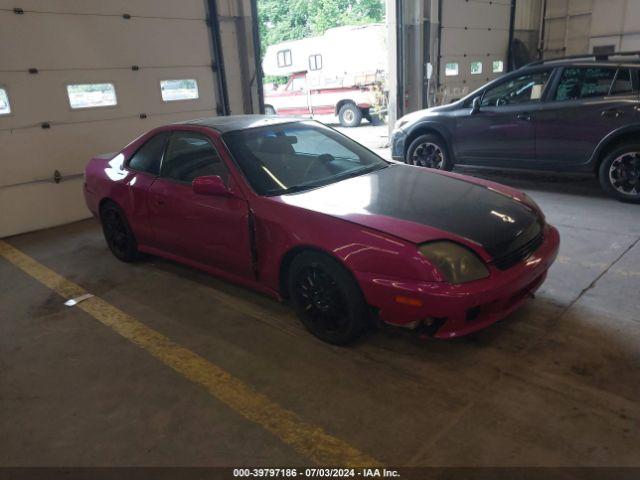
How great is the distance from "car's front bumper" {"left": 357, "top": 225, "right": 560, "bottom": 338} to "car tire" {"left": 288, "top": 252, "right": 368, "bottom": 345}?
12cm

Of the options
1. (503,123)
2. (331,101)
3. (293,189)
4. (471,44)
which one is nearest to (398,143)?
(503,123)

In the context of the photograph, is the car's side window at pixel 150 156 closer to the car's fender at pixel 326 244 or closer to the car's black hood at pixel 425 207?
the car's fender at pixel 326 244

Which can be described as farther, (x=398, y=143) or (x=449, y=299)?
(x=398, y=143)

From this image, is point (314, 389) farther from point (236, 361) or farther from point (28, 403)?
point (28, 403)

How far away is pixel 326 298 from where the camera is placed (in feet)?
9.09

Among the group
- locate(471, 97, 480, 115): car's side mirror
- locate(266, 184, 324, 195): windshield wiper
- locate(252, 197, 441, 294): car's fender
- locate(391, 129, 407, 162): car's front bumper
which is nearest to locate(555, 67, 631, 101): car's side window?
locate(471, 97, 480, 115): car's side mirror

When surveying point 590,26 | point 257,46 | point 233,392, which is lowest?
point 233,392

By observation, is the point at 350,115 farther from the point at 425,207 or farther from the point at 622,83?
the point at 425,207

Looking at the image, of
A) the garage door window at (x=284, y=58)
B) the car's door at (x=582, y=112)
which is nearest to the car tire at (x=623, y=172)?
the car's door at (x=582, y=112)

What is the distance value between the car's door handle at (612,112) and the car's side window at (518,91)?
2.50 ft

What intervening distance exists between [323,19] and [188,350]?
92.5 feet

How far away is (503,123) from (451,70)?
519 centimetres

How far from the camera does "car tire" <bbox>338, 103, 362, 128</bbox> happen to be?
14.0 m

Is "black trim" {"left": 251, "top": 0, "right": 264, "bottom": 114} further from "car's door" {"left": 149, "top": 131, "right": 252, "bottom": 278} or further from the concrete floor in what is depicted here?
the concrete floor
